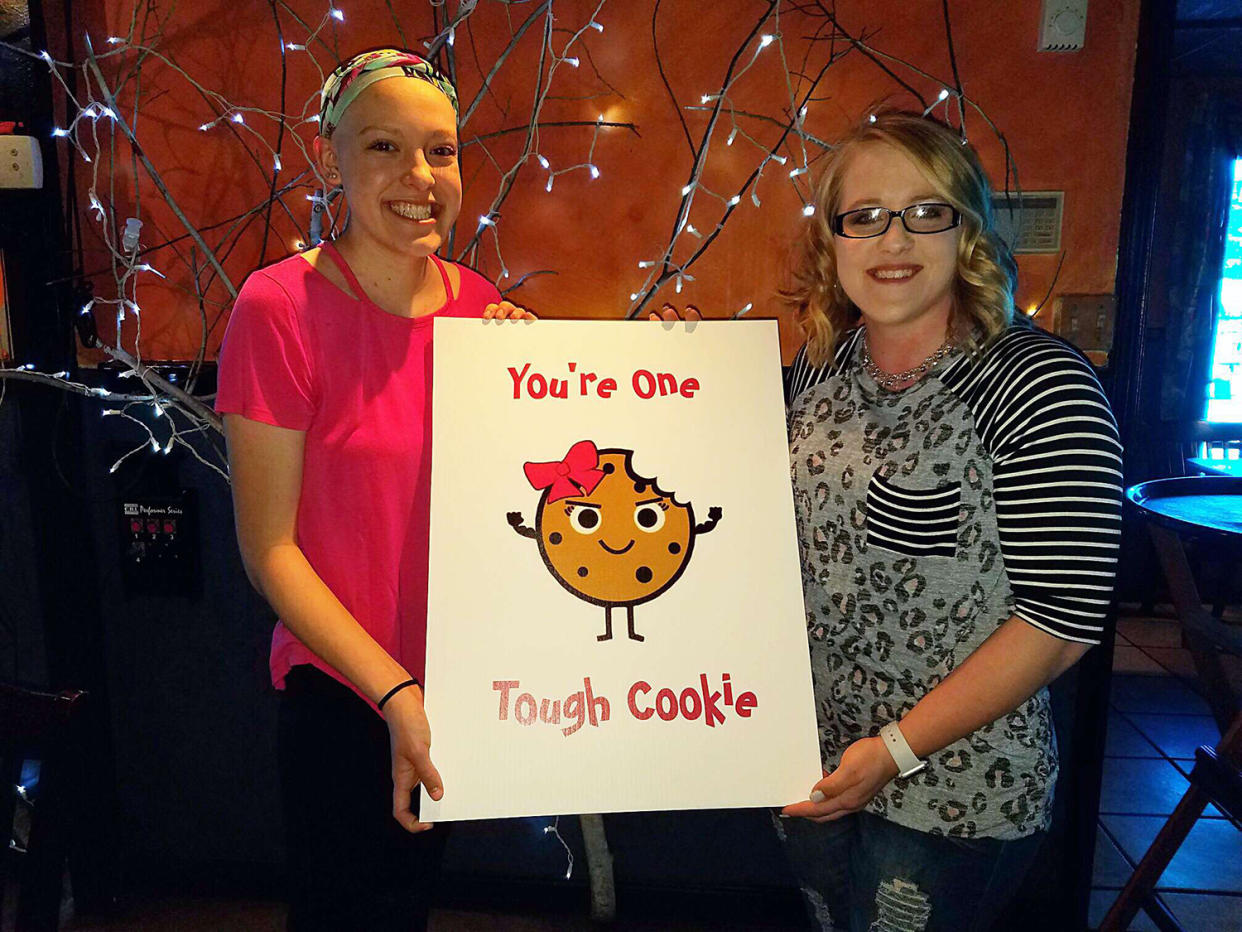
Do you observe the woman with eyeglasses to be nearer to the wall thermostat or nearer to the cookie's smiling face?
the cookie's smiling face

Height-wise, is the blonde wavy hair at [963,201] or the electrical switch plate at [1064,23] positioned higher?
the electrical switch plate at [1064,23]

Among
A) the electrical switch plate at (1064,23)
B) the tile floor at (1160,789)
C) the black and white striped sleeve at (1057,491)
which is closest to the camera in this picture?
the black and white striped sleeve at (1057,491)

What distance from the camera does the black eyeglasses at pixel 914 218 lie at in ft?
3.15

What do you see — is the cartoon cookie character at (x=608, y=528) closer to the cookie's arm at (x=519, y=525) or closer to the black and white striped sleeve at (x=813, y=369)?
the cookie's arm at (x=519, y=525)

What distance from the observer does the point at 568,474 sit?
3.33 feet

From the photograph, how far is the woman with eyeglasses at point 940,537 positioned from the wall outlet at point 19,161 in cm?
174

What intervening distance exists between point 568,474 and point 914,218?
53 cm

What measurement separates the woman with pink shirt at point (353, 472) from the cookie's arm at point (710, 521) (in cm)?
36

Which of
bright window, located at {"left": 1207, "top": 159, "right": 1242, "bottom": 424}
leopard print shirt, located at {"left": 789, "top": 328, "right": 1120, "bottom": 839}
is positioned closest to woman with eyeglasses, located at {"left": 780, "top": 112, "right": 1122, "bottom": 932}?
leopard print shirt, located at {"left": 789, "top": 328, "right": 1120, "bottom": 839}

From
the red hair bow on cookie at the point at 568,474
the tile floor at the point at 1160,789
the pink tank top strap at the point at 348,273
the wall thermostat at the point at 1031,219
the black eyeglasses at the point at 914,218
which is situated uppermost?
the wall thermostat at the point at 1031,219

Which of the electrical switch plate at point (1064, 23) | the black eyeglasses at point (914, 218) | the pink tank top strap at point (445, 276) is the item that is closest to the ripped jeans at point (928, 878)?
the black eyeglasses at point (914, 218)

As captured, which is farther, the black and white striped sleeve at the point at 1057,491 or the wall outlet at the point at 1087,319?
the wall outlet at the point at 1087,319

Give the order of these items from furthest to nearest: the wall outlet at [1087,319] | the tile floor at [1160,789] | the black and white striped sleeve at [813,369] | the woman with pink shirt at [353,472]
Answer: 1. the tile floor at [1160,789]
2. the wall outlet at [1087,319]
3. the black and white striped sleeve at [813,369]
4. the woman with pink shirt at [353,472]

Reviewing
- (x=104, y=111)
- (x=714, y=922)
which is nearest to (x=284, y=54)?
(x=104, y=111)
